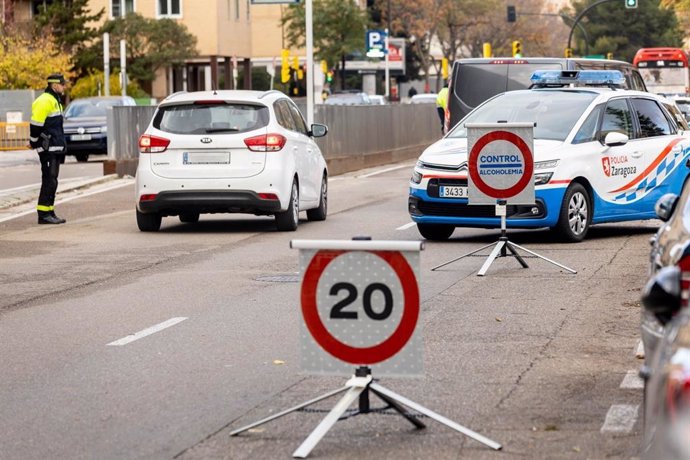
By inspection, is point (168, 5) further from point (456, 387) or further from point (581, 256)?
point (456, 387)

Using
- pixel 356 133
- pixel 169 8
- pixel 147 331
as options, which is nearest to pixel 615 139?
pixel 147 331

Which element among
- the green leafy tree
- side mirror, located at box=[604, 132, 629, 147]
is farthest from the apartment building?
side mirror, located at box=[604, 132, 629, 147]

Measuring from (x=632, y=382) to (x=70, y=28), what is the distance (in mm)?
64306

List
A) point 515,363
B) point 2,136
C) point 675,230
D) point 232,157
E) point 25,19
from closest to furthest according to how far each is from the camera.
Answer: point 675,230 < point 515,363 < point 232,157 < point 2,136 < point 25,19

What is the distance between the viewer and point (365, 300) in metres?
6.64

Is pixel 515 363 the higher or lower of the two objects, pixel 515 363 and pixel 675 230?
the lower

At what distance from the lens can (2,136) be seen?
46.6 m

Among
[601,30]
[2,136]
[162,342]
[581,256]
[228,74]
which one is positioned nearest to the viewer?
[162,342]

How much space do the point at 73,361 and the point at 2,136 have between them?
126 feet

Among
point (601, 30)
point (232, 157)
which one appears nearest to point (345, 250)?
point (232, 157)

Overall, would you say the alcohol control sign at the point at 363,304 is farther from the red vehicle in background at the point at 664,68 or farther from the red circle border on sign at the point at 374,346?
the red vehicle in background at the point at 664,68

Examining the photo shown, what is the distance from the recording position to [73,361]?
366 inches

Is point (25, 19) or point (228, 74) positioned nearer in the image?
point (25, 19)

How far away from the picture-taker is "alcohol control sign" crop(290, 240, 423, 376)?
260 inches
